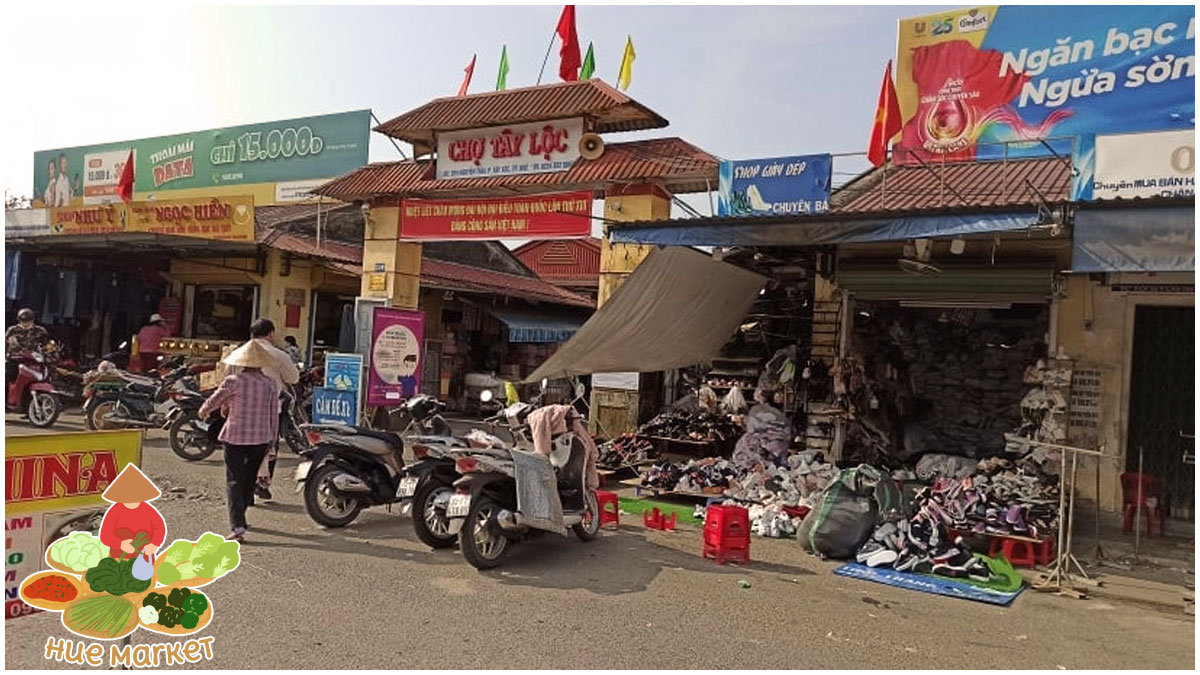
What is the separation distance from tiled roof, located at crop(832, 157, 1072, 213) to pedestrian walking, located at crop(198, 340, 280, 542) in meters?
6.61

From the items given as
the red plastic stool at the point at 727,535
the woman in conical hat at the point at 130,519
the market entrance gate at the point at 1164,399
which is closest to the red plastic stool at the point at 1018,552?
the red plastic stool at the point at 727,535

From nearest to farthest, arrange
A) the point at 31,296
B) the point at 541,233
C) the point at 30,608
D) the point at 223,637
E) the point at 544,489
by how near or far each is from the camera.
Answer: the point at 30,608, the point at 223,637, the point at 544,489, the point at 541,233, the point at 31,296

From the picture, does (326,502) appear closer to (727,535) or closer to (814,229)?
(727,535)

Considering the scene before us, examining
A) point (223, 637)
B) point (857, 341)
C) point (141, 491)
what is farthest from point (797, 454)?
point (141, 491)

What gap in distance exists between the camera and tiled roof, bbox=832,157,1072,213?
962cm

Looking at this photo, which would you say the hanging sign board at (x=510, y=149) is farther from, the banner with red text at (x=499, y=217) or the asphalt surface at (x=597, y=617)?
the asphalt surface at (x=597, y=617)

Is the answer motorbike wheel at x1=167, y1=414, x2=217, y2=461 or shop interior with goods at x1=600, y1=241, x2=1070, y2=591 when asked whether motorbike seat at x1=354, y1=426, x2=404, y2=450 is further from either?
motorbike wheel at x1=167, y1=414, x2=217, y2=461

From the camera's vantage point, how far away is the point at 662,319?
8711mm

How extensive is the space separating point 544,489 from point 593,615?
1.26 m

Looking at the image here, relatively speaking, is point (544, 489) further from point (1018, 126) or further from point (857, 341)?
point (1018, 126)

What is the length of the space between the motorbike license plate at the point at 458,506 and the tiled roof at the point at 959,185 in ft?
20.1

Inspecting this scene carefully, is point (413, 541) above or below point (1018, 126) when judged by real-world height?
below


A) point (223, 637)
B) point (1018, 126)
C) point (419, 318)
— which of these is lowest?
point (223, 637)

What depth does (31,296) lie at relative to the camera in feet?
52.5
